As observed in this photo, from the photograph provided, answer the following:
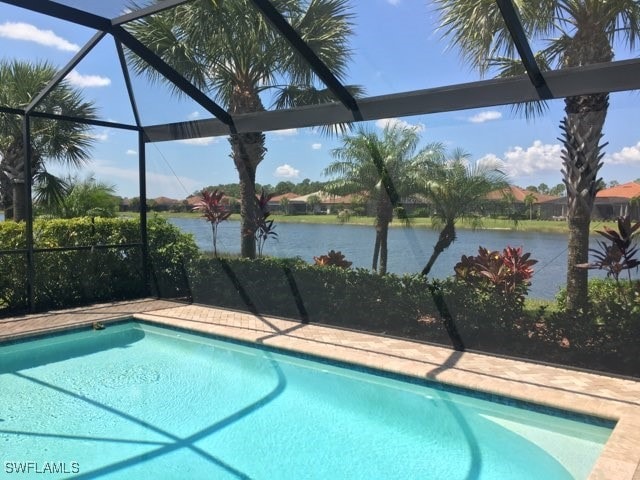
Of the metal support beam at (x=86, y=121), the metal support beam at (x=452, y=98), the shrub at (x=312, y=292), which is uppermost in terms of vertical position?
the metal support beam at (x=86, y=121)

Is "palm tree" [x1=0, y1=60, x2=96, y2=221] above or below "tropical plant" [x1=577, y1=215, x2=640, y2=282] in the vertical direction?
above

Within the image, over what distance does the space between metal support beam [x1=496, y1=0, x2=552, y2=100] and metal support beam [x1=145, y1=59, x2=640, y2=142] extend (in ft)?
0.18

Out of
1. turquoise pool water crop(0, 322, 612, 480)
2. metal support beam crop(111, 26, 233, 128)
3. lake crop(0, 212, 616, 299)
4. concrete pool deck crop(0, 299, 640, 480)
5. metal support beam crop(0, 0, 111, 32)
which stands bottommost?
turquoise pool water crop(0, 322, 612, 480)

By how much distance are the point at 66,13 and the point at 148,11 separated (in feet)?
3.27

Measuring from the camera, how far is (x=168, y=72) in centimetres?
654

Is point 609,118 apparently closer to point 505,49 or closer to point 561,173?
point 561,173

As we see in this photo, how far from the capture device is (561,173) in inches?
226

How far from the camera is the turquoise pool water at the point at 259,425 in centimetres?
385

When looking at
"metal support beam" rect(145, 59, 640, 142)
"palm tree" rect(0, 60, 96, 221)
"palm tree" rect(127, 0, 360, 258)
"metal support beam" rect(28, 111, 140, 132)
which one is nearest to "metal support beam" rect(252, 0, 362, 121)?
"metal support beam" rect(145, 59, 640, 142)

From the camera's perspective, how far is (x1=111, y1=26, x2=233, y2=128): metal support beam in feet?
20.2

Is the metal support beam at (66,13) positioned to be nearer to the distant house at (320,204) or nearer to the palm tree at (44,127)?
the distant house at (320,204)

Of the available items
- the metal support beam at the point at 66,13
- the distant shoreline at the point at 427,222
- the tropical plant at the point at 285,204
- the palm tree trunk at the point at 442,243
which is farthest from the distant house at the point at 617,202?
Result: the metal support beam at the point at 66,13

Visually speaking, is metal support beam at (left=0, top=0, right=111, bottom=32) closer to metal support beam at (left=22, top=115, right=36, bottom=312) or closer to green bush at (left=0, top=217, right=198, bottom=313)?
metal support beam at (left=22, top=115, right=36, bottom=312)

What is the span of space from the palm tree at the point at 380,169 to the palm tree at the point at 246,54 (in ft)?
2.93
